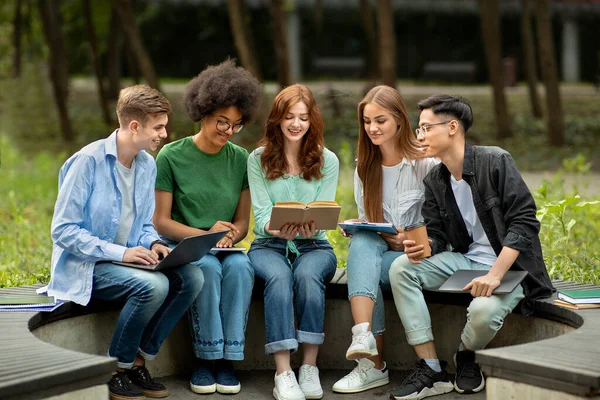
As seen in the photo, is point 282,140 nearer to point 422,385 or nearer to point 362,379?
point 362,379

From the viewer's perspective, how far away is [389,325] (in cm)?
594

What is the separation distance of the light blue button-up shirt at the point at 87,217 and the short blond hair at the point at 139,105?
151mm

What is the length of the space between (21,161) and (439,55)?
19.8 metres

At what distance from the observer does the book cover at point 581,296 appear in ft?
17.3

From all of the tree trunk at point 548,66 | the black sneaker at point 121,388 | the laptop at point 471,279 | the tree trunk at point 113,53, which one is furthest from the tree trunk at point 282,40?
the black sneaker at point 121,388

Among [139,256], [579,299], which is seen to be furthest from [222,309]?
[579,299]

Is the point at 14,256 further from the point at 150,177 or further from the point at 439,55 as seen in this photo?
the point at 439,55

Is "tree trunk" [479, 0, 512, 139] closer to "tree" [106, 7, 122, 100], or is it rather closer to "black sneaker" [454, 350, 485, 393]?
"tree" [106, 7, 122, 100]

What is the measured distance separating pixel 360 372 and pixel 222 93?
1.69 metres

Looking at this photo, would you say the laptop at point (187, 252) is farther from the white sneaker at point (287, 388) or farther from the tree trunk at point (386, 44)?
the tree trunk at point (386, 44)

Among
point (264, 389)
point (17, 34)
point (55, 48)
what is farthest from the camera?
point (17, 34)

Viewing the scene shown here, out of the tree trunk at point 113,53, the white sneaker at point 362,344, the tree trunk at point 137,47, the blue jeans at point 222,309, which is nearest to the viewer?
the white sneaker at point 362,344

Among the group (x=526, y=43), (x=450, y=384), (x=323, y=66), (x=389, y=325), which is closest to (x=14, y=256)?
(x=389, y=325)

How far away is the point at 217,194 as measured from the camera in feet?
19.2
